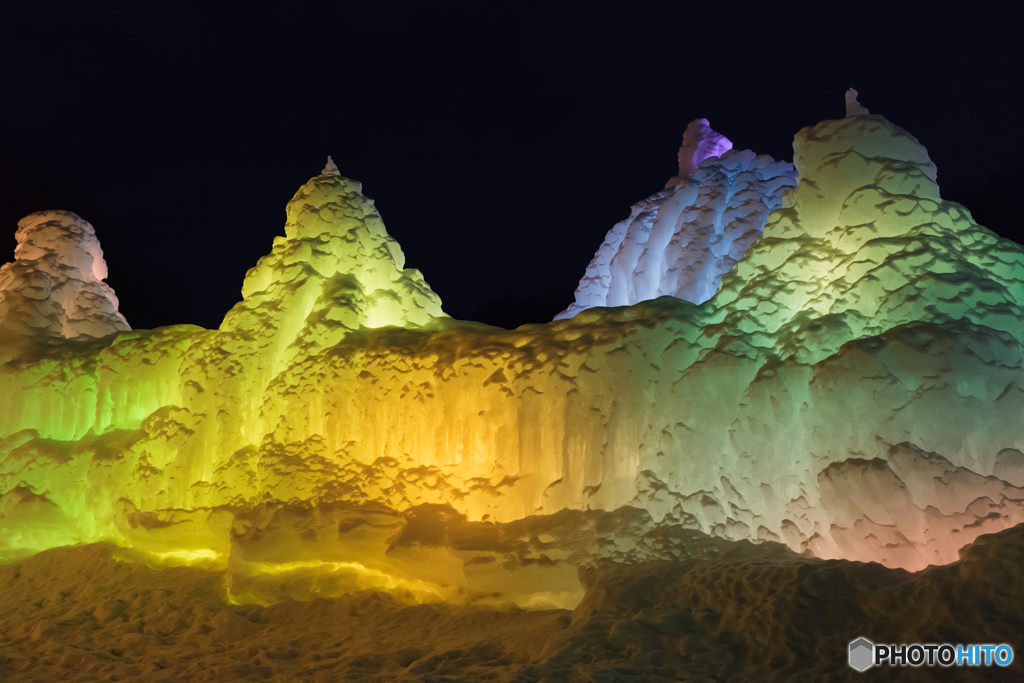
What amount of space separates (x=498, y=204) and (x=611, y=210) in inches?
278

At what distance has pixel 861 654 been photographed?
21.3 feet

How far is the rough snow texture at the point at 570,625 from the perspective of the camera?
21.2ft

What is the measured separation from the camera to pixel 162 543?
41.0 ft

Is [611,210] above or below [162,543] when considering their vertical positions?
above

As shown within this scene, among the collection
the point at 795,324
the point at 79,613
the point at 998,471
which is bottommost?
the point at 79,613

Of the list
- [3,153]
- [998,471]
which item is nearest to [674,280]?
[998,471]

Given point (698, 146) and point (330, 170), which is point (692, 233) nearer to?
point (698, 146)

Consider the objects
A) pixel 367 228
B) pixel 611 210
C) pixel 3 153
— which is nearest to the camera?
pixel 367 228

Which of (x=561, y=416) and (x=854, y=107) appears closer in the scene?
(x=561, y=416)

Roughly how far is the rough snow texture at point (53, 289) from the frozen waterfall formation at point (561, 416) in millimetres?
1878

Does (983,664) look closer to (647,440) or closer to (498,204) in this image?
(647,440)

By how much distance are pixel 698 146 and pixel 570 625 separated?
1368 centimetres

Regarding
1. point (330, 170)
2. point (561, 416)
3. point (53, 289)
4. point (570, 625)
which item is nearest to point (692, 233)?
point (561, 416)

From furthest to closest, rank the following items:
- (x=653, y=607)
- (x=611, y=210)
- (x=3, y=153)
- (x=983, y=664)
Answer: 1. (x=611, y=210)
2. (x=3, y=153)
3. (x=653, y=607)
4. (x=983, y=664)
